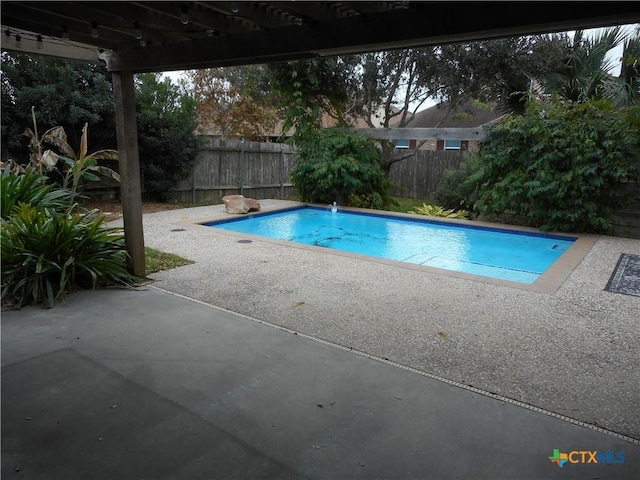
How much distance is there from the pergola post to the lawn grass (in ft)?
1.23

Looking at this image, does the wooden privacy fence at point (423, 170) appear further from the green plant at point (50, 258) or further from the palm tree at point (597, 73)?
the green plant at point (50, 258)

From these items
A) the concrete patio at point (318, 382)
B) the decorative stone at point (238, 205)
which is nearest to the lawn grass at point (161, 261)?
the concrete patio at point (318, 382)

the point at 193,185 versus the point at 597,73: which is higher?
the point at 597,73

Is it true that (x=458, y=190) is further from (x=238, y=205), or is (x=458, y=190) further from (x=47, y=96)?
(x=47, y=96)

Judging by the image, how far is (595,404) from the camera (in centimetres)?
266

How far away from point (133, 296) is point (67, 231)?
956 mm

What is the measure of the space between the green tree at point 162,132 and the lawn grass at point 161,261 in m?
5.53

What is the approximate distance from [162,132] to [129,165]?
6793 mm

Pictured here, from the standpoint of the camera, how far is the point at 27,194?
5.16 meters

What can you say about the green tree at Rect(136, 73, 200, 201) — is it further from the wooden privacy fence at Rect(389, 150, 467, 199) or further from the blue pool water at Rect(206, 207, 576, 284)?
the wooden privacy fence at Rect(389, 150, 467, 199)

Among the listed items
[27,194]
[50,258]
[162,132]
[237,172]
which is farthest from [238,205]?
[50,258]

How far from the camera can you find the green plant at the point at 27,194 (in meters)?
4.88

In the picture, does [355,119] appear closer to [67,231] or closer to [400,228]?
[400,228]

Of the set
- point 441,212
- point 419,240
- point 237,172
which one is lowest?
point 419,240
